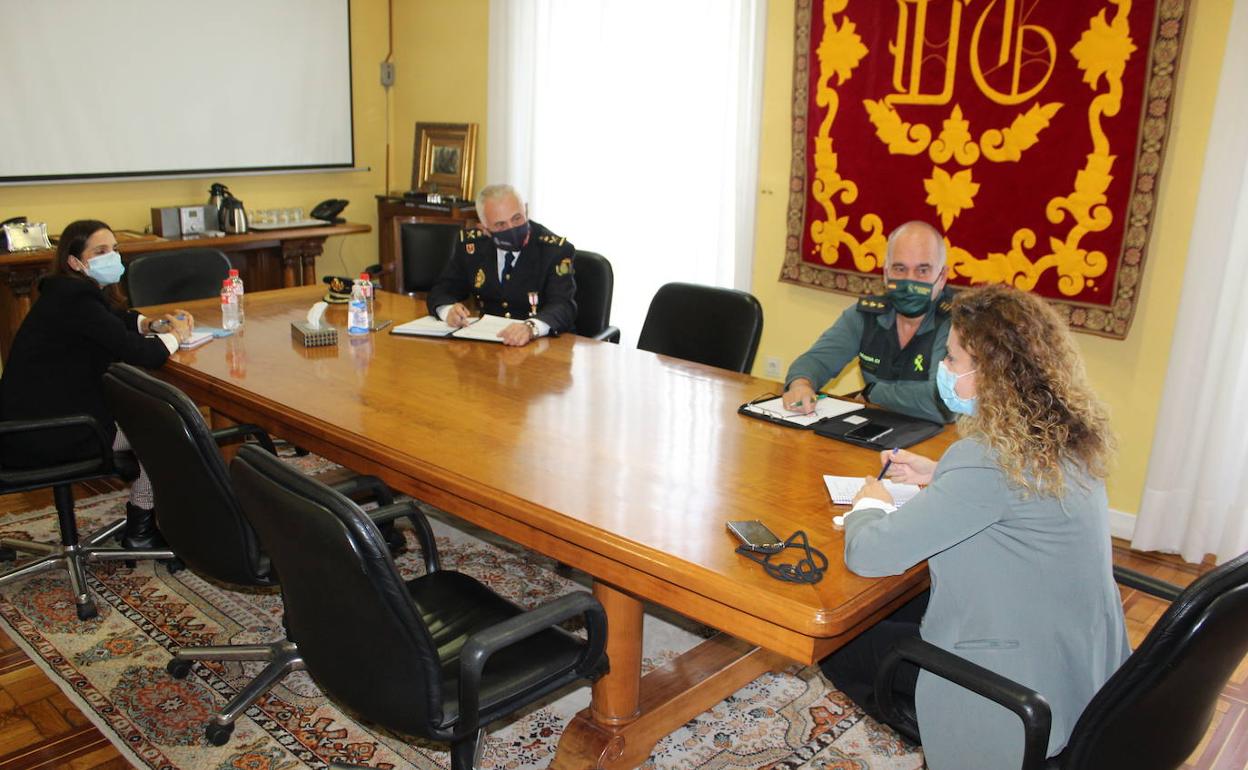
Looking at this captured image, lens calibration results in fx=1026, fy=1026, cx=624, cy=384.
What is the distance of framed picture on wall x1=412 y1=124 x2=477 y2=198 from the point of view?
5875mm

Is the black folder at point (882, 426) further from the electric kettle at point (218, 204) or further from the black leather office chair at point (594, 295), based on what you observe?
the electric kettle at point (218, 204)

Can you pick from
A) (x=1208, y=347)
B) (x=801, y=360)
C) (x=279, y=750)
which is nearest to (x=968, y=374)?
(x=801, y=360)

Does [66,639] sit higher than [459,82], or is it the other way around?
A: [459,82]

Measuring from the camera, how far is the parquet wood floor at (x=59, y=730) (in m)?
2.41

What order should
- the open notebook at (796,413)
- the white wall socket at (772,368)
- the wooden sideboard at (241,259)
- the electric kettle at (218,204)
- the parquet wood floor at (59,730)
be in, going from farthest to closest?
1. the electric kettle at (218,204)
2. the white wall socket at (772,368)
3. the wooden sideboard at (241,259)
4. the open notebook at (796,413)
5. the parquet wood floor at (59,730)

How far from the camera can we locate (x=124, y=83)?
5.02 metres

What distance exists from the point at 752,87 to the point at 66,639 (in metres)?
3.40

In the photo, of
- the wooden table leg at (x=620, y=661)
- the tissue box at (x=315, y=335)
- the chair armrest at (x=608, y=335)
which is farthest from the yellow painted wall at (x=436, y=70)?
the wooden table leg at (x=620, y=661)

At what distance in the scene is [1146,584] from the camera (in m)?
2.08

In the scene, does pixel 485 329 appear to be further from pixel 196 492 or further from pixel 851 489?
pixel 851 489

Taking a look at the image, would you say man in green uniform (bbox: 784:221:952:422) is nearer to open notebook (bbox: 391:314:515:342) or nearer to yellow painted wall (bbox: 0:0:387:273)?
open notebook (bbox: 391:314:515:342)

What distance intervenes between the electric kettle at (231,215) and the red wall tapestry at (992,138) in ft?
9.28

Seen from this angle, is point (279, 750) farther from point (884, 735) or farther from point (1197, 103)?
point (1197, 103)

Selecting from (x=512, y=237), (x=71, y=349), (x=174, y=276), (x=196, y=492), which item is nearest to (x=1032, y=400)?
(x=196, y=492)
